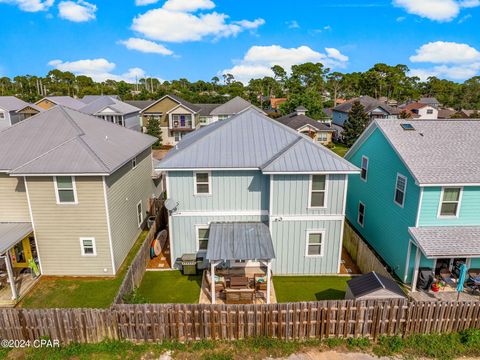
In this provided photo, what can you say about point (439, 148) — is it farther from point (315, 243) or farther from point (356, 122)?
point (356, 122)

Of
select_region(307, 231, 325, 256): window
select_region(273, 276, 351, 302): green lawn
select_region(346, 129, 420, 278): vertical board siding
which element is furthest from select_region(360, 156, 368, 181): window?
select_region(273, 276, 351, 302): green lawn

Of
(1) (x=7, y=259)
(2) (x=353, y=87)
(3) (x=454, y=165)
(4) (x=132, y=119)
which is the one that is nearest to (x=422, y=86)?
(2) (x=353, y=87)

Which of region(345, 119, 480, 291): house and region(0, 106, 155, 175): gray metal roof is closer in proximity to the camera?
region(345, 119, 480, 291): house

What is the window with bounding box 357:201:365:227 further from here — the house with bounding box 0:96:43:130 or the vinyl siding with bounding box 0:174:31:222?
the house with bounding box 0:96:43:130

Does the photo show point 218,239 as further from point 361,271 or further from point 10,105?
point 10,105

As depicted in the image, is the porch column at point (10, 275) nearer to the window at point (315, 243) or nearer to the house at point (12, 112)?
the window at point (315, 243)

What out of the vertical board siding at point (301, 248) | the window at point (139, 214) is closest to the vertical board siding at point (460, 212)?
the vertical board siding at point (301, 248)
